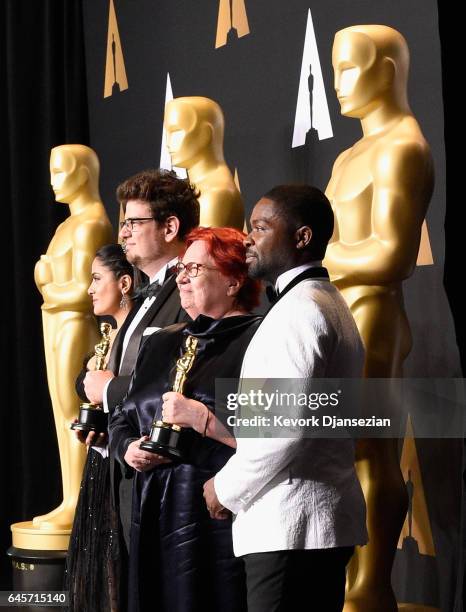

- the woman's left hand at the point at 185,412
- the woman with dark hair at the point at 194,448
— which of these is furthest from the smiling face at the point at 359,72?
the woman's left hand at the point at 185,412

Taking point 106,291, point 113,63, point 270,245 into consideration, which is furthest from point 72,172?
point 270,245

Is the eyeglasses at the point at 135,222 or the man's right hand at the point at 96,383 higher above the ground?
the eyeglasses at the point at 135,222

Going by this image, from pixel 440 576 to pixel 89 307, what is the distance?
1673 millimetres

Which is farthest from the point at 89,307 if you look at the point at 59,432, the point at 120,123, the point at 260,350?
the point at 260,350

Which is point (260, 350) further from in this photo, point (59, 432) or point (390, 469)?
point (59, 432)

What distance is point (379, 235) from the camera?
2826 mm

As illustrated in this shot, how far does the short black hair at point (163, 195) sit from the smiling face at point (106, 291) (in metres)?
0.45

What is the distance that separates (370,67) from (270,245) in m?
0.98

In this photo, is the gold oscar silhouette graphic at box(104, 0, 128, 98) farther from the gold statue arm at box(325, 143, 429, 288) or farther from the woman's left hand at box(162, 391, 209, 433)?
the woman's left hand at box(162, 391, 209, 433)

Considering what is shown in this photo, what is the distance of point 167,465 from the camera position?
230 cm

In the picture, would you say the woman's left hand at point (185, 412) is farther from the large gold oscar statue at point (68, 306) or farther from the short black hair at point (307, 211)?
the large gold oscar statue at point (68, 306)

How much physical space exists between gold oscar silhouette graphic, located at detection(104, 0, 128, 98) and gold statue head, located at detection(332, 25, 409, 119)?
240cm

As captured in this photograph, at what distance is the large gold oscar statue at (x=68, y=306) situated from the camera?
403cm

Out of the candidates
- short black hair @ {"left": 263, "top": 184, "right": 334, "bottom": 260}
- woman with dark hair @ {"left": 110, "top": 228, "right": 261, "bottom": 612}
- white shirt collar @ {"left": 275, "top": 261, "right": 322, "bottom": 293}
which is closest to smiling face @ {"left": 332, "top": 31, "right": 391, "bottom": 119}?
woman with dark hair @ {"left": 110, "top": 228, "right": 261, "bottom": 612}
